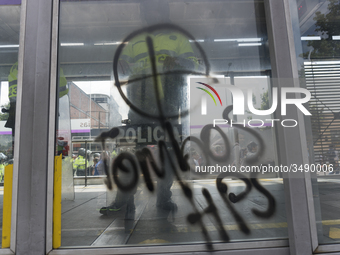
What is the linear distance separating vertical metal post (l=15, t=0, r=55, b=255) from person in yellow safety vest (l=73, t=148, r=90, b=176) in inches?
10.0

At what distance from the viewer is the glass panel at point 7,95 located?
1.77m

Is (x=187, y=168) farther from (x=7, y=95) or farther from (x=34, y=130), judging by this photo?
(x=7, y=95)

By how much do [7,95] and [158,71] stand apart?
115cm

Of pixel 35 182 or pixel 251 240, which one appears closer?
pixel 35 182

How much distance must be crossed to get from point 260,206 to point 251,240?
0.27 meters

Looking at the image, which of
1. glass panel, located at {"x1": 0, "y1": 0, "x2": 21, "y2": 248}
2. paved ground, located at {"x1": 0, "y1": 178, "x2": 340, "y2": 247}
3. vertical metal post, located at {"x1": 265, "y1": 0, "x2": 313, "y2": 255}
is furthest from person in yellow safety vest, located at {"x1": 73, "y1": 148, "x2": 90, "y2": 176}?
vertical metal post, located at {"x1": 265, "y1": 0, "x2": 313, "y2": 255}

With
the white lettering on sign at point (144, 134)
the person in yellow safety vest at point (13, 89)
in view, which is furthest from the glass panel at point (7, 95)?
the white lettering on sign at point (144, 134)

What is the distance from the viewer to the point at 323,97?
2.01m

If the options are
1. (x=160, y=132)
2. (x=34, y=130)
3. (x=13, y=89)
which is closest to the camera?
(x=34, y=130)

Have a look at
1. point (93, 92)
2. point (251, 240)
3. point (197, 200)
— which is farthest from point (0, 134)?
point (251, 240)

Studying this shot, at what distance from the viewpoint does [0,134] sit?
1.91 meters

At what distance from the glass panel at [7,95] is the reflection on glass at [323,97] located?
6.97 ft

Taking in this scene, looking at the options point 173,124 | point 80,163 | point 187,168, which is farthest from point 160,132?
point 80,163

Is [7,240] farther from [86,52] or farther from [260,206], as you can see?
[260,206]
